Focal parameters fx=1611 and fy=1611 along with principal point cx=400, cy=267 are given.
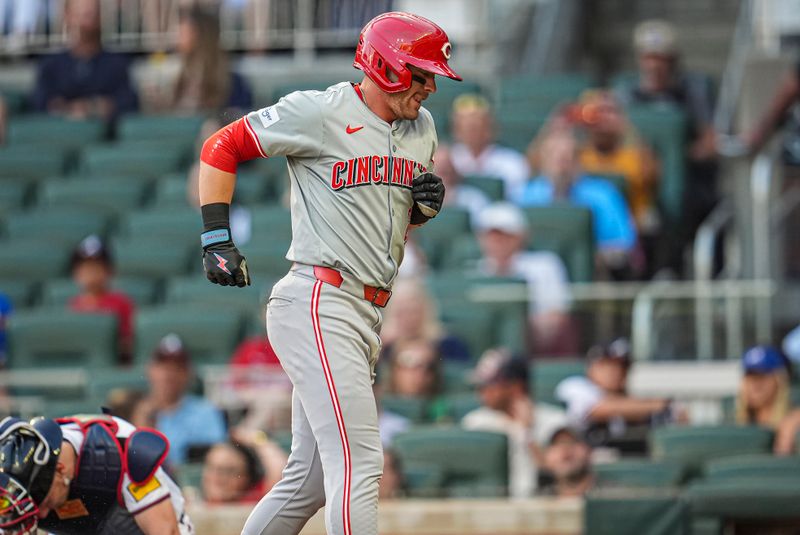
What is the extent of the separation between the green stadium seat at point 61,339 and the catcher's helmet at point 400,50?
17.2 ft

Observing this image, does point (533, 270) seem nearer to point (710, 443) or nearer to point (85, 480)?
point (710, 443)

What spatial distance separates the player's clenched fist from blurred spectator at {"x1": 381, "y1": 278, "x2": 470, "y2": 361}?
431 centimetres

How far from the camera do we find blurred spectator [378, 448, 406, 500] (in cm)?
775

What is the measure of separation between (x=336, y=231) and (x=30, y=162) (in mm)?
7840

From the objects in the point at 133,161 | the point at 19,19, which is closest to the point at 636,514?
the point at 133,161

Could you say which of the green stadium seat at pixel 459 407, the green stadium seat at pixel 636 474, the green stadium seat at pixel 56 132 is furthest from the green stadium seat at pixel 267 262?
the green stadium seat at pixel 636 474

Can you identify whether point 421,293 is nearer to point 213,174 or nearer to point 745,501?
point 745,501

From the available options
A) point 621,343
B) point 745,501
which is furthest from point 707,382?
point 745,501

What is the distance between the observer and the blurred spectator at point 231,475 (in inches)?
303

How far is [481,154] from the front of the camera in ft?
36.6

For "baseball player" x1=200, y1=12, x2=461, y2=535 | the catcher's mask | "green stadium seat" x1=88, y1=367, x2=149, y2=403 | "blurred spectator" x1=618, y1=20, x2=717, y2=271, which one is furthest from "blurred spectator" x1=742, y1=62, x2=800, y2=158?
the catcher's mask

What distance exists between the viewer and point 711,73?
14.3m

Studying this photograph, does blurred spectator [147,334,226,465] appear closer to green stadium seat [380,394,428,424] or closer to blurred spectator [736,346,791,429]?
green stadium seat [380,394,428,424]

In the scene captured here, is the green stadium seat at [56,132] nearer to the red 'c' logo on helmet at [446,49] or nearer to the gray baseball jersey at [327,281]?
the gray baseball jersey at [327,281]
